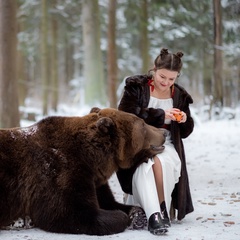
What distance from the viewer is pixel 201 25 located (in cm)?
2364

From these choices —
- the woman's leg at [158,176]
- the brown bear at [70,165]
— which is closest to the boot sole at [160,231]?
the brown bear at [70,165]

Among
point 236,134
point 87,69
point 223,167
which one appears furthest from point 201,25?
point 223,167

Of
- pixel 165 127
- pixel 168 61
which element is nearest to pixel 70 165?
pixel 165 127

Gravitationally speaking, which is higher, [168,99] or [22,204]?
[168,99]

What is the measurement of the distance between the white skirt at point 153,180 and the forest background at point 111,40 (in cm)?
543

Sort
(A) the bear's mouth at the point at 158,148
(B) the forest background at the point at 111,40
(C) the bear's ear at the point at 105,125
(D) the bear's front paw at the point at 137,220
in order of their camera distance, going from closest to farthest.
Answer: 1. (C) the bear's ear at the point at 105,125
2. (D) the bear's front paw at the point at 137,220
3. (A) the bear's mouth at the point at 158,148
4. (B) the forest background at the point at 111,40

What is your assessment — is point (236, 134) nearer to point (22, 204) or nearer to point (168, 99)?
point (168, 99)

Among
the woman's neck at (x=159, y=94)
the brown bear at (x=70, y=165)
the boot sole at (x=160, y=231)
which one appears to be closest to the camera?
the boot sole at (x=160, y=231)

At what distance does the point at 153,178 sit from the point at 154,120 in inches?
25.4

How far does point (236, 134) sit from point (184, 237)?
9709 millimetres

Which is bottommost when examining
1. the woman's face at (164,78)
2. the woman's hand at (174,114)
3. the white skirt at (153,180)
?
the white skirt at (153,180)

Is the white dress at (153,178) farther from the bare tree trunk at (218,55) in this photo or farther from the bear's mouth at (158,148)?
the bare tree trunk at (218,55)

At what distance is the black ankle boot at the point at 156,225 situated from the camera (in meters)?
3.99

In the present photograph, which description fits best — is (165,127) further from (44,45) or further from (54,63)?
(54,63)
